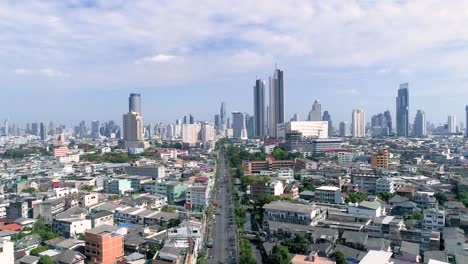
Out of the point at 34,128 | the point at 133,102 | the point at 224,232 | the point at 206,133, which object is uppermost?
the point at 133,102

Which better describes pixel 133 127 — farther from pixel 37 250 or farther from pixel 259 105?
pixel 37 250

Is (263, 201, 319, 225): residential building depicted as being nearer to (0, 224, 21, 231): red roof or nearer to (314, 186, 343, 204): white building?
(314, 186, 343, 204): white building

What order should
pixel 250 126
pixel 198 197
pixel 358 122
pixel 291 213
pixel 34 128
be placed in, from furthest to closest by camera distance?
pixel 34 128 → pixel 250 126 → pixel 358 122 → pixel 198 197 → pixel 291 213

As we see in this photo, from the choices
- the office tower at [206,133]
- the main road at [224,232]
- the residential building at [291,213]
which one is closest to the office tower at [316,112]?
the office tower at [206,133]

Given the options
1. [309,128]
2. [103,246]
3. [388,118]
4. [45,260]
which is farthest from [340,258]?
[388,118]

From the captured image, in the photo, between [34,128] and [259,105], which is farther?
[34,128]
